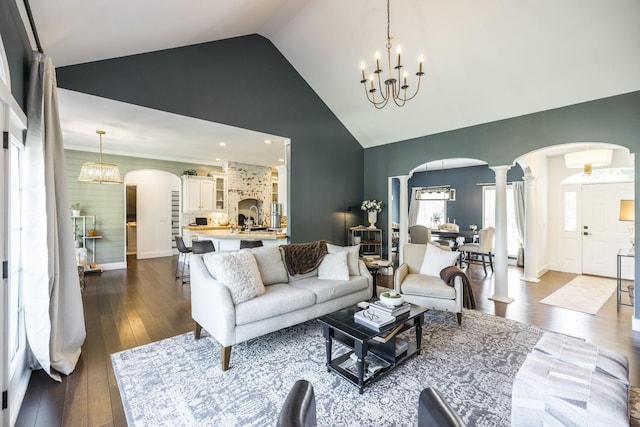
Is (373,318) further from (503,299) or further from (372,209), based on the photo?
(372,209)

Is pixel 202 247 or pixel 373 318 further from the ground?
pixel 202 247

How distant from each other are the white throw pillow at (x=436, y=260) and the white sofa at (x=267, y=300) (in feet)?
2.79

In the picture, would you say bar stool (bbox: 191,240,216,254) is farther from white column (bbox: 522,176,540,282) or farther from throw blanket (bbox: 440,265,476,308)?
white column (bbox: 522,176,540,282)

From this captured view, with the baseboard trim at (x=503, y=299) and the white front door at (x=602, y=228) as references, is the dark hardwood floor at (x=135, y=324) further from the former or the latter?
the white front door at (x=602, y=228)

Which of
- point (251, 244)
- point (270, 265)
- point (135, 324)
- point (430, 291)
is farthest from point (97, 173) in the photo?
point (430, 291)

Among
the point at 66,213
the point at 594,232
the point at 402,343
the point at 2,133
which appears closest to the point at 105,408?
the point at 66,213

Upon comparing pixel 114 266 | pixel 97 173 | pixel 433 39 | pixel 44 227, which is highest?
pixel 433 39

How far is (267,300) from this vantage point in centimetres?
281

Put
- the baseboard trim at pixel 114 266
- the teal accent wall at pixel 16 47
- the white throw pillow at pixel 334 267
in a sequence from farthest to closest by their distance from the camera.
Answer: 1. the baseboard trim at pixel 114 266
2. the white throw pillow at pixel 334 267
3. the teal accent wall at pixel 16 47

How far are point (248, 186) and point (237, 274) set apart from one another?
583cm

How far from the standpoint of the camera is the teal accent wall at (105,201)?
244 inches

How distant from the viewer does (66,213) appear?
99.2 inches

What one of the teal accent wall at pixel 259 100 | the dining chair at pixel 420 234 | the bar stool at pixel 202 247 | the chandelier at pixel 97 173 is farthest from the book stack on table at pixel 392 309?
the chandelier at pixel 97 173

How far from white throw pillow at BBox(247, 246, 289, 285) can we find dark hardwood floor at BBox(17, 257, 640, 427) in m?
1.09
